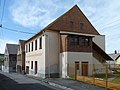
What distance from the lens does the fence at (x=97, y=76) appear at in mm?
17161

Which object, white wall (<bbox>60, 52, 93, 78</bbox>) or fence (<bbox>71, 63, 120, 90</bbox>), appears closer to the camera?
fence (<bbox>71, 63, 120, 90</bbox>)

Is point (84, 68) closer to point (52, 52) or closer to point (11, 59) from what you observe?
point (52, 52)

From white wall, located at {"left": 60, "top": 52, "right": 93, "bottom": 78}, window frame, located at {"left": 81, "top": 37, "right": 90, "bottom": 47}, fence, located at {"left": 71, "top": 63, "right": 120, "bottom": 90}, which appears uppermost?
window frame, located at {"left": 81, "top": 37, "right": 90, "bottom": 47}

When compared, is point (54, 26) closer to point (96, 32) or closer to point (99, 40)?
point (96, 32)

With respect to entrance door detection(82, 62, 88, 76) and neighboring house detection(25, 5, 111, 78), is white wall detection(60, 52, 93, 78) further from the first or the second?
entrance door detection(82, 62, 88, 76)

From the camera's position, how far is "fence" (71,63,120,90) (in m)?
17.2

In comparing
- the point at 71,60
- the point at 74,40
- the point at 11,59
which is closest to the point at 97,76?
the point at 71,60

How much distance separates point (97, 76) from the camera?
29172 millimetres

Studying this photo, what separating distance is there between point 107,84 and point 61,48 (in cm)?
1318

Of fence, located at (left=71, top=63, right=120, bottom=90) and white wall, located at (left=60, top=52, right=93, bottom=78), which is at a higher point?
white wall, located at (left=60, top=52, right=93, bottom=78)

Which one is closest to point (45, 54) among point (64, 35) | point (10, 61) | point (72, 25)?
point (64, 35)

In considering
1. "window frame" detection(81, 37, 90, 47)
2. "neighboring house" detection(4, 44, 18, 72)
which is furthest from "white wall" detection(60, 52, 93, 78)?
"neighboring house" detection(4, 44, 18, 72)

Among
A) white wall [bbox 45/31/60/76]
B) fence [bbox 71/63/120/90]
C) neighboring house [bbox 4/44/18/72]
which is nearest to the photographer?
fence [bbox 71/63/120/90]

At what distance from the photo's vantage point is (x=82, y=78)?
22453mm
